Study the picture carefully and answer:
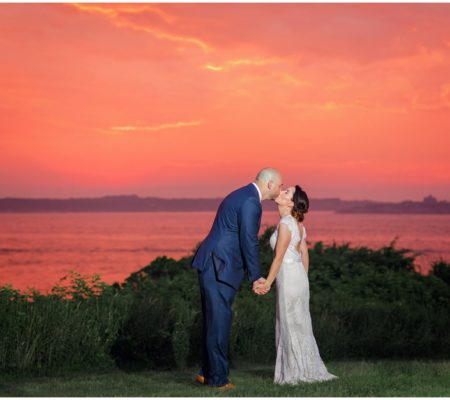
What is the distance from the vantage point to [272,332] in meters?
12.0

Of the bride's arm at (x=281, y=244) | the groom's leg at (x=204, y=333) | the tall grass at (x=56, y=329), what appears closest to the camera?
the groom's leg at (x=204, y=333)

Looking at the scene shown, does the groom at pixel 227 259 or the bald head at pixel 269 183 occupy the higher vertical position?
the bald head at pixel 269 183

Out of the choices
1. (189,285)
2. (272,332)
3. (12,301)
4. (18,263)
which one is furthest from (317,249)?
(18,263)

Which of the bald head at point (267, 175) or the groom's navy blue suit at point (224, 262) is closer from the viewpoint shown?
the groom's navy blue suit at point (224, 262)

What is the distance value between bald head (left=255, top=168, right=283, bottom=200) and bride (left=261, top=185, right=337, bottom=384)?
315 millimetres

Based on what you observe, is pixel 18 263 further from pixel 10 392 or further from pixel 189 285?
pixel 10 392

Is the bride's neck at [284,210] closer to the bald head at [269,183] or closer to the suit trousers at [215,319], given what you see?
the bald head at [269,183]

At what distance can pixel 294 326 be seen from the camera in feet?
30.7

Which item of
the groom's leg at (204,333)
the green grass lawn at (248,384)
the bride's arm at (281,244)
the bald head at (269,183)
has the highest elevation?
the bald head at (269,183)

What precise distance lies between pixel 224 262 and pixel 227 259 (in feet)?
0.16

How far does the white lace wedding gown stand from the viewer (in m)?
9.21

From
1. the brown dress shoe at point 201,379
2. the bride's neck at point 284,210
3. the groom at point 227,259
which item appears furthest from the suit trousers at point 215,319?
the bride's neck at point 284,210

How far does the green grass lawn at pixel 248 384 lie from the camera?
28.3 feet

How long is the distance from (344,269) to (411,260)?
6.88 feet
